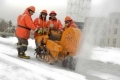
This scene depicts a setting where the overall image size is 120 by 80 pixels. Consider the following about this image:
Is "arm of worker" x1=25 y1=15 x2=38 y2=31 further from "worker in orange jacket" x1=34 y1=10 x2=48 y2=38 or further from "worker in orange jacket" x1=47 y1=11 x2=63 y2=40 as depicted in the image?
"worker in orange jacket" x1=47 y1=11 x2=63 y2=40

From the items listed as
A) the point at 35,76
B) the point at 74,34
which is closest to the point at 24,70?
the point at 35,76

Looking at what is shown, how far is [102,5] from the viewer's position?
9562mm

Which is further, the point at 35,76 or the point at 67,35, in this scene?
the point at 67,35

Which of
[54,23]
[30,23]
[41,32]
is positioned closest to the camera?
[30,23]

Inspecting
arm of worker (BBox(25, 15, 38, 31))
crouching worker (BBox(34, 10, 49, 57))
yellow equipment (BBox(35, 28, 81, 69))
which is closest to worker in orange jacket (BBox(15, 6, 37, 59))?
arm of worker (BBox(25, 15, 38, 31))

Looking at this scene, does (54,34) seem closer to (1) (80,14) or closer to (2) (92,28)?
(2) (92,28)

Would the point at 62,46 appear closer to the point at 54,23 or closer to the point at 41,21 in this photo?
the point at 54,23

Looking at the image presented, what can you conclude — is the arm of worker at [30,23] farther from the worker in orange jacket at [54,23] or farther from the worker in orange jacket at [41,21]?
the worker in orange jacket at [54,23]

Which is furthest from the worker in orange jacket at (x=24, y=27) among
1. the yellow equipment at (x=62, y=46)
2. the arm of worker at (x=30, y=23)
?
the yellow equipment at (x=62, y=46)

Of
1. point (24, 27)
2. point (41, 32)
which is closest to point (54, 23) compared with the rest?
point (41, 32)

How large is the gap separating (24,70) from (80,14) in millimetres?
23975

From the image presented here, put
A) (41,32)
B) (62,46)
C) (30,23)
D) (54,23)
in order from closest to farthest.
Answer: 1. (62,46)
2. (30,23)
3. (41,32)
4. (54,23)

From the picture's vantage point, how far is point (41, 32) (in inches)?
348

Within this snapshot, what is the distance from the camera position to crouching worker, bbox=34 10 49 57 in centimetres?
873
